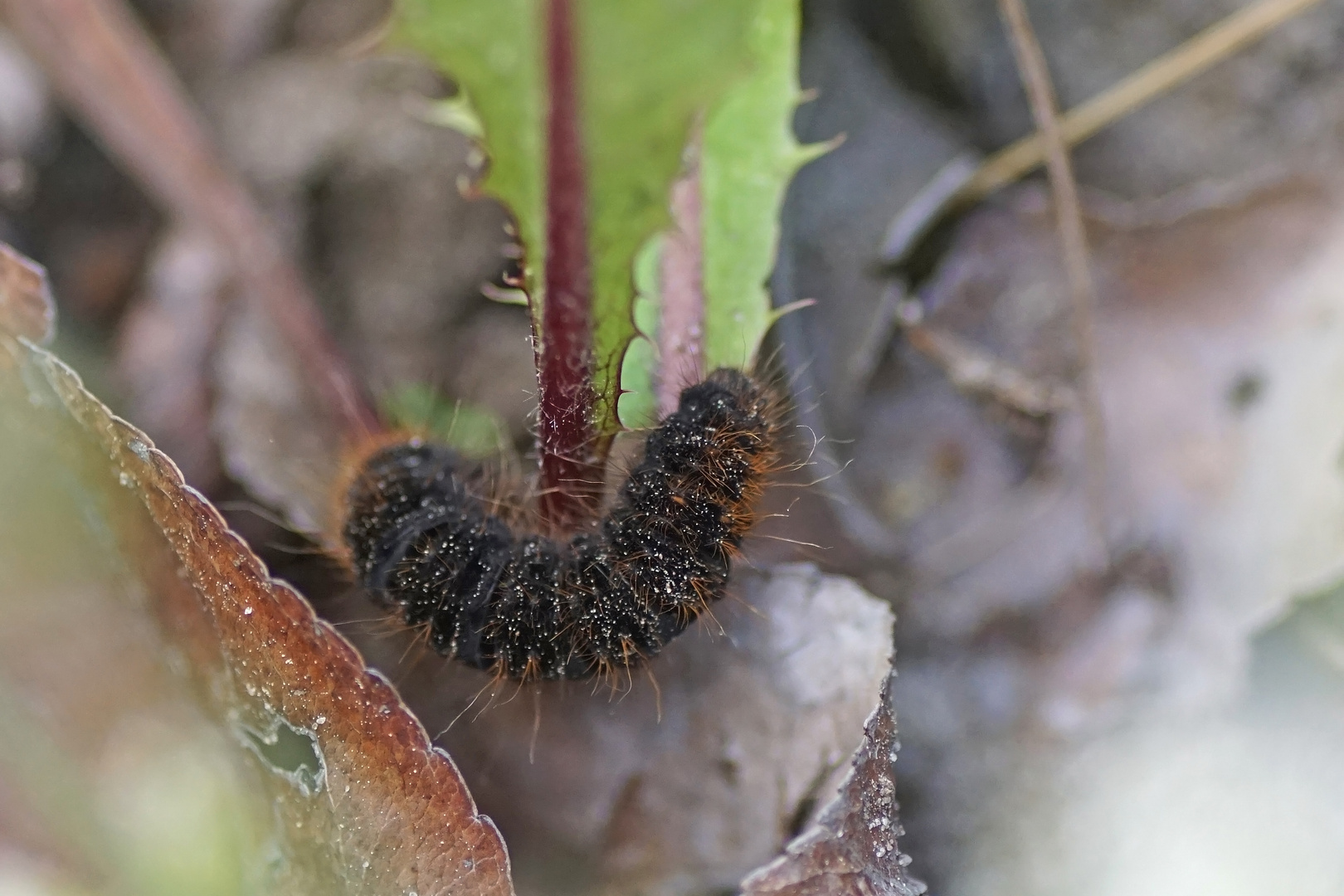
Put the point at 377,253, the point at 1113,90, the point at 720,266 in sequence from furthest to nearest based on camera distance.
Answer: the point at 377,253 < the point at 1113,90 < the point at 720,266

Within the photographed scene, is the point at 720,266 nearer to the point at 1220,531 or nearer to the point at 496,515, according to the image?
the point at 496,515

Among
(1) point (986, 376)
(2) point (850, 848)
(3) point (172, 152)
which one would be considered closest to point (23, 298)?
(3) point (172, 152)

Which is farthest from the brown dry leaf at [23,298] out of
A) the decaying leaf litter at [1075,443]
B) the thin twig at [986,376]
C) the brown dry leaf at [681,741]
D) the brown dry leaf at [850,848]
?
the thin twig at [986,376]

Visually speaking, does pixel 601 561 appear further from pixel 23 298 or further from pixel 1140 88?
pixel 1140 88

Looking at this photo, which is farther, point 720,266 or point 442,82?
point 442,82

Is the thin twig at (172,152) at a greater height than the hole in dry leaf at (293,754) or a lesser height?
greater

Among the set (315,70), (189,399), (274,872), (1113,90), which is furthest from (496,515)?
(1113,90)

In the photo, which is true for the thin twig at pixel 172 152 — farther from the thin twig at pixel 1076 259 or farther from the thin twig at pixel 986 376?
the thin twig at pixel 1076 259
